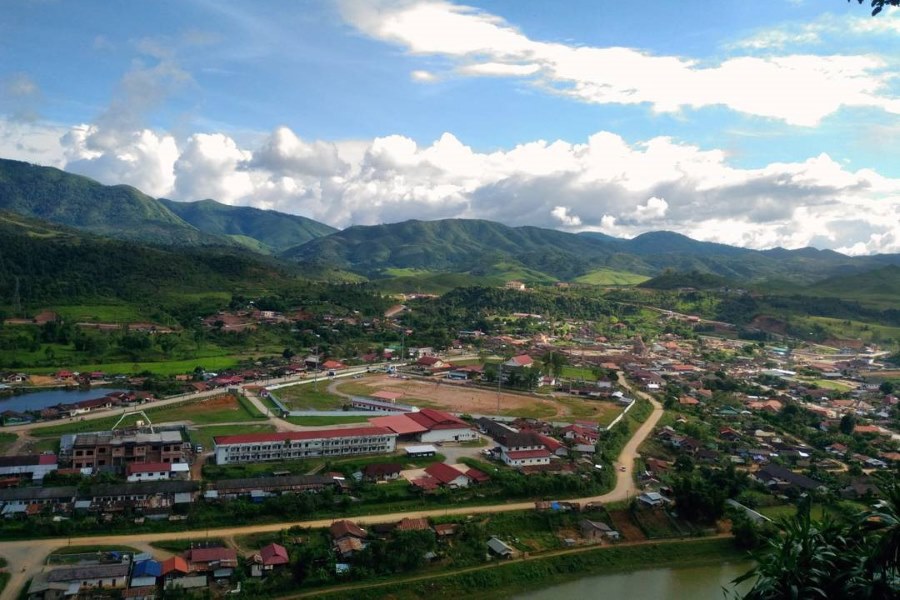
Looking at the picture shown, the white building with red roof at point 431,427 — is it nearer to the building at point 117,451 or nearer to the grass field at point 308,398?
the grass field at point 308,398

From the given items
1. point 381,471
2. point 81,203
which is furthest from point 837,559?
point 81,203

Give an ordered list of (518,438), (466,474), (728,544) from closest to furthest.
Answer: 1. (728,544)
2. (466,474)
3. (518,438)

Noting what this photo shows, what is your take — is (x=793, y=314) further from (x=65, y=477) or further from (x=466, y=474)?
(x=65, y=477)

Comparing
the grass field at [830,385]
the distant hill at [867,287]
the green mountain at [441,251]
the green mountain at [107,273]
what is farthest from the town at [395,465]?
the green mountain at [441,251]

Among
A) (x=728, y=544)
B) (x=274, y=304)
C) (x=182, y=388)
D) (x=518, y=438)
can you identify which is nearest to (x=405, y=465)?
(x=518, y=438)

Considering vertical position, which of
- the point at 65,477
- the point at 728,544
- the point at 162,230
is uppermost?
the point at 162,230

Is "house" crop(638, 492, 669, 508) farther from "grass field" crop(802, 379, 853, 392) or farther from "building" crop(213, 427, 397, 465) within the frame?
"grass field" crop(802, 379, 853, 392)

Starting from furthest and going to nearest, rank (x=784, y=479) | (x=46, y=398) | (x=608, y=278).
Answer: (x=608, y=278)
(x=46, y=398)
(x=784, y=479)

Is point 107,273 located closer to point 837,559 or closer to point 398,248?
point 837,559
